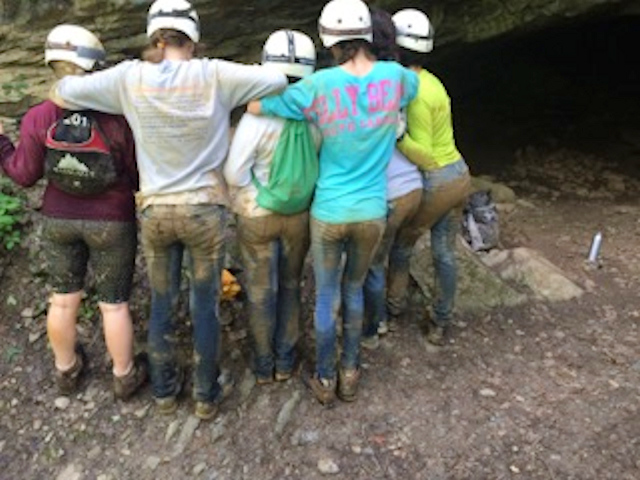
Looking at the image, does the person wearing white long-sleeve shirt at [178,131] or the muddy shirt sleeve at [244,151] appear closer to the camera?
the person wearing white long-sleeve shirt at [178,131]

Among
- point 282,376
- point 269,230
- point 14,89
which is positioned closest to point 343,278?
point 269,230

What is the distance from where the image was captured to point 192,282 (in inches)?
136

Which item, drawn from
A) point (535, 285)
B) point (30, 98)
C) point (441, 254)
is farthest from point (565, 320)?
point (30, 98)

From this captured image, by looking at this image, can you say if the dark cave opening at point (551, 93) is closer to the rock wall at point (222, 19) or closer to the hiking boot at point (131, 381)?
the rock wall at point (222, 19)

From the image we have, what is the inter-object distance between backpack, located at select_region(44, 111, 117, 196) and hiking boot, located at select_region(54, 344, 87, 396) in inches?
45.6

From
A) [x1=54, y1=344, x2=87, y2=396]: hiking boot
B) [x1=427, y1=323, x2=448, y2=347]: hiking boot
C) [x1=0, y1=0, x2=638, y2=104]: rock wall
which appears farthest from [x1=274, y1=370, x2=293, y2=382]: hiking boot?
[x1=0, y1=0, x2=638, y2=104]: rock wall

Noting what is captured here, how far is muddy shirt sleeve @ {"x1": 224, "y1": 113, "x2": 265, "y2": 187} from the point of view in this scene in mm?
3340

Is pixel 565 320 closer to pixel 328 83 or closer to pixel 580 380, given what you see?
pixel 580 380

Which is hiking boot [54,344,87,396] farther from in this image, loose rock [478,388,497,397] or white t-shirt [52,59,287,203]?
loose rock [478,388,497,397]

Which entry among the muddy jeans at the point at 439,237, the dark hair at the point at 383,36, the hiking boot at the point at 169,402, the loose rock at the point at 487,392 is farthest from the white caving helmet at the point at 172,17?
the loose rock at the point at 487,392

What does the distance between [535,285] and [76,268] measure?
324cm

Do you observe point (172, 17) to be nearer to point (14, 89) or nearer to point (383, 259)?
point (383, 259)

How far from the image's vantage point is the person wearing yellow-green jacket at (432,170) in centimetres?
375

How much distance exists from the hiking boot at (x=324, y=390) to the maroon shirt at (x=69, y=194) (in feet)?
4.53
